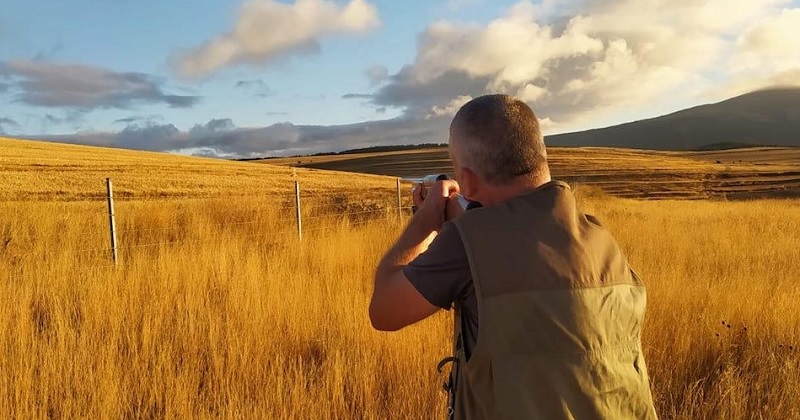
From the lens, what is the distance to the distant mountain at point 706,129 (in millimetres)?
149625

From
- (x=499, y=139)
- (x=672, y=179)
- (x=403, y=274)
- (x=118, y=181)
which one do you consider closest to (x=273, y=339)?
(x=403, y=274)

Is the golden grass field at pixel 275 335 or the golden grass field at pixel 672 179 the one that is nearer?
the golden grass field at pixel 275 335

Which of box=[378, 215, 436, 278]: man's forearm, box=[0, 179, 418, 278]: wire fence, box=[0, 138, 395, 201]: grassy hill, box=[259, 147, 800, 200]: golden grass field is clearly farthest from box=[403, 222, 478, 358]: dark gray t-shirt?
box=[259, 147, 800, 200]: golden grass field

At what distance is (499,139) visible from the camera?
4.73ft

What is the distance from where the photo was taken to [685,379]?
12.3 feet

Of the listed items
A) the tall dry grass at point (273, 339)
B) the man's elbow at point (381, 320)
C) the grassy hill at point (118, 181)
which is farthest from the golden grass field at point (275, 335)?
the grassy hill at point (118, 181)

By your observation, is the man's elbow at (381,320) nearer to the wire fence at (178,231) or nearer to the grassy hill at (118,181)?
the wire fence at (178,231)

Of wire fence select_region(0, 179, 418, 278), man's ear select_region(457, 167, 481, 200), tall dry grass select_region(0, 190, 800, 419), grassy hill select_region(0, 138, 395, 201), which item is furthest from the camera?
grassy hill select_region(0, 138, 395, 201)

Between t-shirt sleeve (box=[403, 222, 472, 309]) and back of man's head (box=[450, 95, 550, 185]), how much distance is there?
180 millimetres

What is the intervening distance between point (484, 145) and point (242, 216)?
1029 cm

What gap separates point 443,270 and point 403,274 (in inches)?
4.5

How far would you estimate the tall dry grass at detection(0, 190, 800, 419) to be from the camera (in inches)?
130

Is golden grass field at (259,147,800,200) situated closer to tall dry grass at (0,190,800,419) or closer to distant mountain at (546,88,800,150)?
Answer: tall dry grass at (0,190,800,419)

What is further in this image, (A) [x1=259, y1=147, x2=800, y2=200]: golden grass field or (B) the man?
(A) [x1=259, y1=147, x2=800, y2=200]: golden grass field
